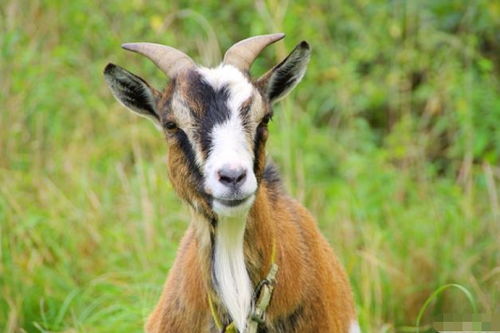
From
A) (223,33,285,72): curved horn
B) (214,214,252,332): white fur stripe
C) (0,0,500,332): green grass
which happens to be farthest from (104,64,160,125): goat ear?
(214,214,252,332): white fur stripe

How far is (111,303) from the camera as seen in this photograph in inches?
283

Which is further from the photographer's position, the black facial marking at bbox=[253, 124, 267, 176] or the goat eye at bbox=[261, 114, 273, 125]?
the goat eye at bbox=[261, 114, 273, 125]

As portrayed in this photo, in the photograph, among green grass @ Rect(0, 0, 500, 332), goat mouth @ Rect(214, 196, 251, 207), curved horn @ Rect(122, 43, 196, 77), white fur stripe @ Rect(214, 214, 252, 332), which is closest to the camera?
goat mouth @ Rect(214, 196, 251, 207)

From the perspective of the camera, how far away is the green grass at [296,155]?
24.8 ft

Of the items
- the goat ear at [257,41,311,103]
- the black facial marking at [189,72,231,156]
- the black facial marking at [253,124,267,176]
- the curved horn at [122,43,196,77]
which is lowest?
the black facial marking at [253,124,267,176]

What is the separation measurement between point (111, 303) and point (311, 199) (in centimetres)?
225

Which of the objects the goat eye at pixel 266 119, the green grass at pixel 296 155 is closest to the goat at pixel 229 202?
the goat eye at pixel 266 119

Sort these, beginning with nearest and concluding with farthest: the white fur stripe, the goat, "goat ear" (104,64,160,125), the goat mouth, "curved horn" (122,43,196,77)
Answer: the goat mouth
the goat
the white fur stripe
"curved horn" (122,43,196,77)
"goat ear" (104,64,160,125)

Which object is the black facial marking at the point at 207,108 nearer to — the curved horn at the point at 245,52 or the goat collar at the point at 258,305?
the curved horn at the point at 245,52

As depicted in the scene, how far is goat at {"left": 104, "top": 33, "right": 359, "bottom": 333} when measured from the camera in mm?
4875

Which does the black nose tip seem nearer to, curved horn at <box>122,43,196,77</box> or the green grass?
curved horn at <box>122,43,196,77</box>

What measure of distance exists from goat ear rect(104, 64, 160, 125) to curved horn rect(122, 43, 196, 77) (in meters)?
0.13

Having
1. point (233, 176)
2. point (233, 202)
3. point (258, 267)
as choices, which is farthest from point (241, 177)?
point (258, 267)

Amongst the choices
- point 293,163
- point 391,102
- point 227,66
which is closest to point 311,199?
point 293,163
